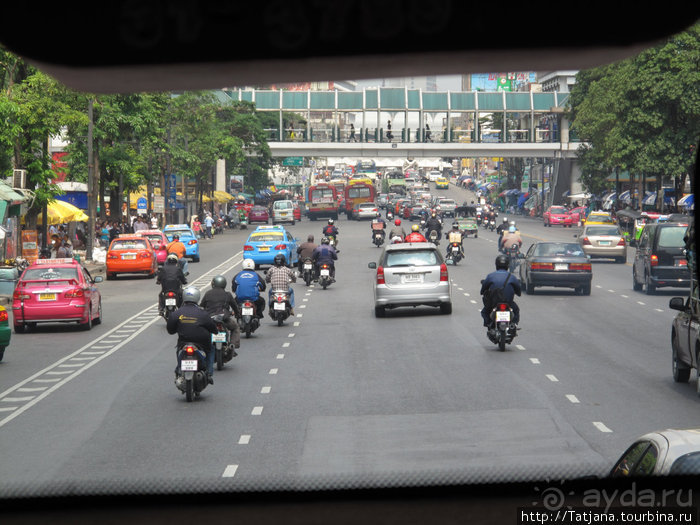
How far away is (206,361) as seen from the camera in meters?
17.6

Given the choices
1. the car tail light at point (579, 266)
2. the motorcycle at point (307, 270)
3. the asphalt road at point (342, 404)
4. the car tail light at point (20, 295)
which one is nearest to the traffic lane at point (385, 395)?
the asphalt road at point (342, 404)

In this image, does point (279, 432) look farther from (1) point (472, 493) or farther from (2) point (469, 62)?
(2) point (469, 62)

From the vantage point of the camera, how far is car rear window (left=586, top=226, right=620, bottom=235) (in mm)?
49500

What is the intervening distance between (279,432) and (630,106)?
56.3 meters

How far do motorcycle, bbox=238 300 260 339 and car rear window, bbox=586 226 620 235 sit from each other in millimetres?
27194

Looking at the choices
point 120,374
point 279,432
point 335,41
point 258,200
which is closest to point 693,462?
point 335,41

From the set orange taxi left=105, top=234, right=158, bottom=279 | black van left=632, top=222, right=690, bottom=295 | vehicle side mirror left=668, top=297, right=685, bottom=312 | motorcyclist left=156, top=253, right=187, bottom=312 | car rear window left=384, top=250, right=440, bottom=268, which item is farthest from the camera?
orange taxi left=105, top=234, right=158, bottom=279

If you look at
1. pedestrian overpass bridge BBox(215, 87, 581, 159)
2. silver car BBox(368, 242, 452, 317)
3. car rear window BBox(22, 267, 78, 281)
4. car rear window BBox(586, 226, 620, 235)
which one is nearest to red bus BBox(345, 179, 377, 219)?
pedestrian overpass bridge BBox(215, 87, 581, 159)

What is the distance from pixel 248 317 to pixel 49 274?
558 centimetres

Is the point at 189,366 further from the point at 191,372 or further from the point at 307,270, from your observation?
the point at 307,270

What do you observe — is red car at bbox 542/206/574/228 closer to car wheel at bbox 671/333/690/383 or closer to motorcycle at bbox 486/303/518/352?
motorcycle at bbox 486/303/518/352

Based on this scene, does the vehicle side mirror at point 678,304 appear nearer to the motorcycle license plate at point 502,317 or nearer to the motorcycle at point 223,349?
the motorcycle license plate at point 502,317

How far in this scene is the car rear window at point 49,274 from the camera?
27438 millimetres

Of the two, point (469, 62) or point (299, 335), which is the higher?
point (469, 62)
